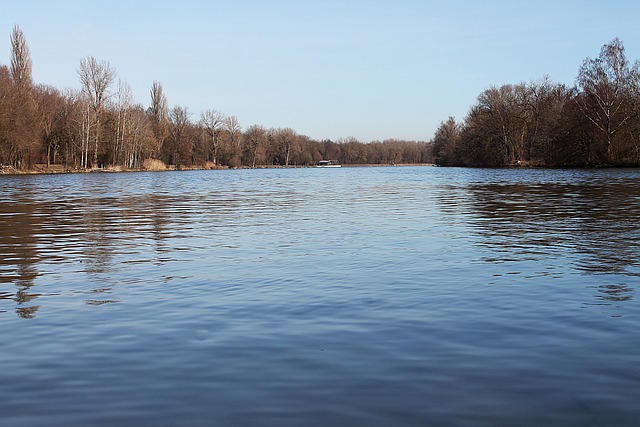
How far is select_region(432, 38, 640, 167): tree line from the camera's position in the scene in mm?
74000

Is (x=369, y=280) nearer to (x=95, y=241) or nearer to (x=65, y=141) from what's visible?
(x=95, y=241)

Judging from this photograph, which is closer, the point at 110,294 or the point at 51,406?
the point at 51,406

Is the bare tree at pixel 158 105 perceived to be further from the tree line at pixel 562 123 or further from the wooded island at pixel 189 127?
the tree line at pixel 562 123

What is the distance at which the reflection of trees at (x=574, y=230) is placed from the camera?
39.6ft

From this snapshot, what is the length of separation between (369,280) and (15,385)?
6109 millimetres

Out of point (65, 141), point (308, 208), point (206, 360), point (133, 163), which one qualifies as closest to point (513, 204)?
point (308, 208)

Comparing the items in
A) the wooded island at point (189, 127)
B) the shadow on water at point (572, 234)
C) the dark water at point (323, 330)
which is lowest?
the dark water at point (323, 330)

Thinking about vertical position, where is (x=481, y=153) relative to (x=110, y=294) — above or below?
above

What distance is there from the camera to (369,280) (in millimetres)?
10656

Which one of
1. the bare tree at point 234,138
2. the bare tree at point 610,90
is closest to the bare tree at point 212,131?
the bare tree at point 234,138

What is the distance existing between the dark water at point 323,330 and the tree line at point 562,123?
64.9 meters

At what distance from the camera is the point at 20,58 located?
8606cm

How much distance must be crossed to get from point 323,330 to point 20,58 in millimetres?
91212

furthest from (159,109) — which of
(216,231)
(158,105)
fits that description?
(216,231)
